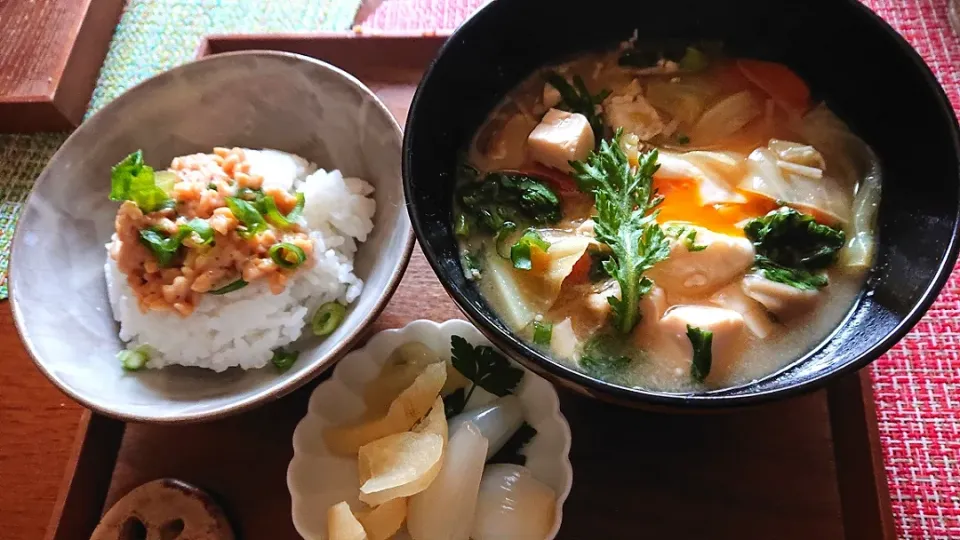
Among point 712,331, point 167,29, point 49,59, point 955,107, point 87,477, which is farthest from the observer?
point 167,29

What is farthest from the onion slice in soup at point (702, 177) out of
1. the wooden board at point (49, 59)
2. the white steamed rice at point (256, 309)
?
the wooden board at point (49, 59)

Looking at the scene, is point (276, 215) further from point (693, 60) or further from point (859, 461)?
point (859, 461)

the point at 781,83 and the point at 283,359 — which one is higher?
the point at 781,83

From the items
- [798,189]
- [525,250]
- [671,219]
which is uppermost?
[798,189]

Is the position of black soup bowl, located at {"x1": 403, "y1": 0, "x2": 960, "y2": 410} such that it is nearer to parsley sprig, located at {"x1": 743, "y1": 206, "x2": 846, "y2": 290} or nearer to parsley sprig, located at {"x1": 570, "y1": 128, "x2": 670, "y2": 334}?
parsley sprig, located at {"x1": 743, "y1": 206, "x2": 846, "y2": 290}

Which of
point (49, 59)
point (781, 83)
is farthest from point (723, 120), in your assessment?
point (49, 59)

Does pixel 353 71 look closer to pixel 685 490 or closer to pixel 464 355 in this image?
pixel 464 355

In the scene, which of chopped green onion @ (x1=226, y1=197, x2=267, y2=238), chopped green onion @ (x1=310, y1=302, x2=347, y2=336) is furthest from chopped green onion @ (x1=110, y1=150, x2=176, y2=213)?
chopped green onion @ (x1=310, y1=302, x2=347, y2=336)

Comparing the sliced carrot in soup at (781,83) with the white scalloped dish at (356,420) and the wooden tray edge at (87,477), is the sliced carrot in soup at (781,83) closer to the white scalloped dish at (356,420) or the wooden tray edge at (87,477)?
the white scalloped dish at (356,420)
